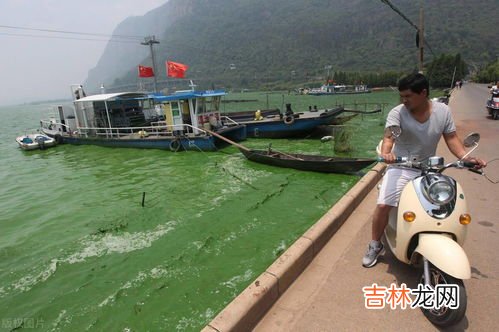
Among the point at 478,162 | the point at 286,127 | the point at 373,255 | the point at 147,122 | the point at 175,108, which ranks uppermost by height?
the point at 478,162

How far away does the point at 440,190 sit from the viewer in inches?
117

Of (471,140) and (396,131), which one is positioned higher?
(396,131)

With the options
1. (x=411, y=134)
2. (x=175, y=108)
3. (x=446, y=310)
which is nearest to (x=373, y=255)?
(x=446, y=310)

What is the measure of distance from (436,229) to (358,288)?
1026mm

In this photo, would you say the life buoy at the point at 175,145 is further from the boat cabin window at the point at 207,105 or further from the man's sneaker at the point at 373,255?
the man's sneaker at the point at 373,255

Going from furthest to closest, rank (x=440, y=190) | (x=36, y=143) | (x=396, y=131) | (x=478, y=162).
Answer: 1. (x=36, y=143)
2. (x=396, y=131)
3. (x=478, y=162)
4. (x=440, y=190)

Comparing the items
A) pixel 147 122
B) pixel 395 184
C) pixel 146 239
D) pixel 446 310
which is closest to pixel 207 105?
pixel 147 122

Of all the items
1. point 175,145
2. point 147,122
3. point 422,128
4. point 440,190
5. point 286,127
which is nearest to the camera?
point 440,190

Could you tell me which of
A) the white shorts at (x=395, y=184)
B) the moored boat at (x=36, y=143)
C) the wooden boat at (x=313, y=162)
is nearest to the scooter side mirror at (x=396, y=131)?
the white shorts at (x=395, y=184)

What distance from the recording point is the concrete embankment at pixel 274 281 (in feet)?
9.54

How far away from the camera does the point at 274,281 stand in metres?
3.36

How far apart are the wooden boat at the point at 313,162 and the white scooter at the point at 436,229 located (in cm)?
617

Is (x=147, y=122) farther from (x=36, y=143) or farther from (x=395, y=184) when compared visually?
(x=395, y=184)

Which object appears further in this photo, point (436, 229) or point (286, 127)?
point (286, 127)
